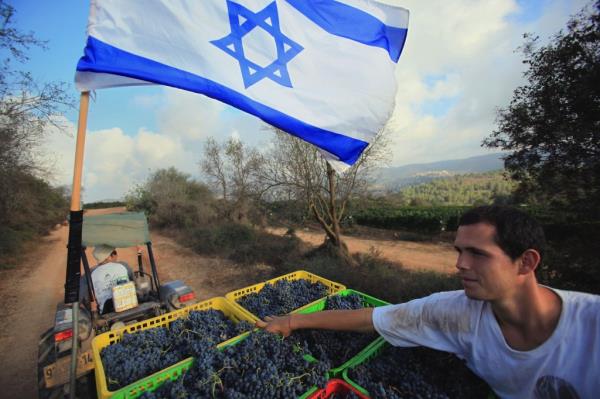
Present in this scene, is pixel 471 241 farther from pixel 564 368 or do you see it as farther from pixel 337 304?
pixel 337 304

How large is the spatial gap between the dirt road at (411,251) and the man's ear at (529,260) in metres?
9.64

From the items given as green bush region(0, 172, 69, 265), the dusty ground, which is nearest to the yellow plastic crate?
the dusty ground

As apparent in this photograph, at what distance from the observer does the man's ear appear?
1386 millimetres

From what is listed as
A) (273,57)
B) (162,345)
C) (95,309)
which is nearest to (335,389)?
(162,345)

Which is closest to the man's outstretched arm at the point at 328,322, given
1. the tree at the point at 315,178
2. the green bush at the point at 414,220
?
the tree at the point at 315,178

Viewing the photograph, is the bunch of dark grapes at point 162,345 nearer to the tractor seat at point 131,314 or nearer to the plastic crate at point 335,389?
the plastic crate at point 335,389

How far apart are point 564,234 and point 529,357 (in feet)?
17.3

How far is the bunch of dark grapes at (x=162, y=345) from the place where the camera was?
1.72m

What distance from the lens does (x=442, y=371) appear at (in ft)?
5.68

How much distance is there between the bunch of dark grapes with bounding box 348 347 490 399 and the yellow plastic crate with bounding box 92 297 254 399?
957 mm

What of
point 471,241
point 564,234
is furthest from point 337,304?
point 564,234

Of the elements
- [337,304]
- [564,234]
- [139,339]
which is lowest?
[139,339]

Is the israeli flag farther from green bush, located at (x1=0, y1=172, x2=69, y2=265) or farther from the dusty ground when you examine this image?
green bush, located at (x1=0, y1=172, x2=69, y2=265)

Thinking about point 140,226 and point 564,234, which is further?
point 564,234
